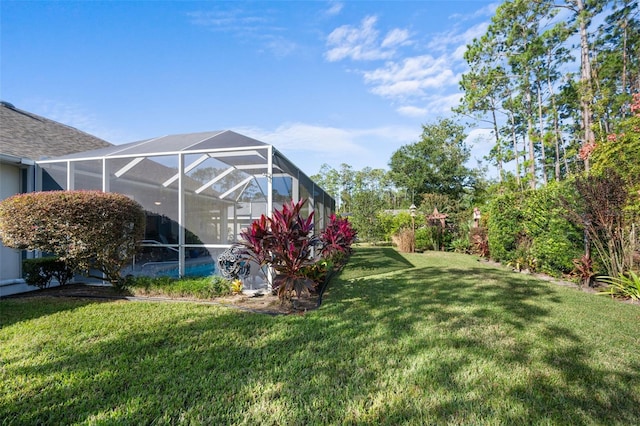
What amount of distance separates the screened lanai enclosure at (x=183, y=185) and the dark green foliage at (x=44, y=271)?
1316 mm

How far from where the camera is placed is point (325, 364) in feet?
9.39

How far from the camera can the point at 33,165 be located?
6.93 meters

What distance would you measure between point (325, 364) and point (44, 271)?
6840 millimetres

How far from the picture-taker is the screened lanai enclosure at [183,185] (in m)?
6.33

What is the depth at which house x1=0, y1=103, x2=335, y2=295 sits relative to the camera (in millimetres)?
6344

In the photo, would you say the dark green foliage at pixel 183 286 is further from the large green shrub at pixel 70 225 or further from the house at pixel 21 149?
the house at pixel 21 149

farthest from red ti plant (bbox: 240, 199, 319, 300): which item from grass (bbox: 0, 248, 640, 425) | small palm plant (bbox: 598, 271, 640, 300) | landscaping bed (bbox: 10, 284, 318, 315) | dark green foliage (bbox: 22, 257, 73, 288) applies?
small palm plant (bbox: 598, 271, 640, 300)

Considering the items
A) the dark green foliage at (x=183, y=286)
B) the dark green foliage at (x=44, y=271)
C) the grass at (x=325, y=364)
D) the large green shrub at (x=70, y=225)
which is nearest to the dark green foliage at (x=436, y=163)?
the grass at (x=325, y=364)

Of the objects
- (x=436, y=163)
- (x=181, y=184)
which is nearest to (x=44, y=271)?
(x=181, y=184)

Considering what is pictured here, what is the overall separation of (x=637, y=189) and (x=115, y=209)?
1009 centimetres

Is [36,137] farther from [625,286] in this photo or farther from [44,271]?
[625,286]

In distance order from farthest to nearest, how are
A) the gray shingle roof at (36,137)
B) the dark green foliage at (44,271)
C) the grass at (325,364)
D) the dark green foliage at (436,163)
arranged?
the dark green foliage at (436,163) → the gray shingle roof at (36,137) → the dark green foliage at (44,271) → the grass at (325,364)

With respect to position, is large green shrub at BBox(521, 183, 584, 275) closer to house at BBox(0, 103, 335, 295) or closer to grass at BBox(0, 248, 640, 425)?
grass at BBox(0, 248, 640, 425)

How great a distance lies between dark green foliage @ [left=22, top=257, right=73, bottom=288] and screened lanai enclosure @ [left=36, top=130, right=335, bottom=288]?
4.32ft
